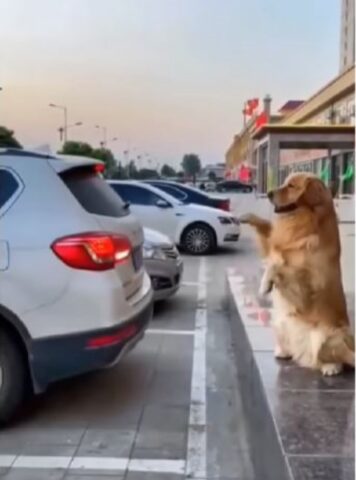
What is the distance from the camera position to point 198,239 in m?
14.3

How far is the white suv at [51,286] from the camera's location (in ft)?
13.5

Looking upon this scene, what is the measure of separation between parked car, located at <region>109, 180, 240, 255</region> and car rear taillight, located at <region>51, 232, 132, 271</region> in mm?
9443

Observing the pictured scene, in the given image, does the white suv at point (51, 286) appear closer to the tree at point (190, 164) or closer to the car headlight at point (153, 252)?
the car headlight at point (153, 252)

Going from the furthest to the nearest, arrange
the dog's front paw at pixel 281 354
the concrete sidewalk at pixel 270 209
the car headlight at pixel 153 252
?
the car headlight at pixel 153 252 → the concrete sidewalk at pixel 270 209 → the dog's front paw at pixel 281 354

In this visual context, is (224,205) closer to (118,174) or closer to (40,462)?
(40,462)

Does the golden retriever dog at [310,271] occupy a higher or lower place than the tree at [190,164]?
lower

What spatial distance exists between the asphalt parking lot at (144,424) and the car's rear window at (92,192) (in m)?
1.37

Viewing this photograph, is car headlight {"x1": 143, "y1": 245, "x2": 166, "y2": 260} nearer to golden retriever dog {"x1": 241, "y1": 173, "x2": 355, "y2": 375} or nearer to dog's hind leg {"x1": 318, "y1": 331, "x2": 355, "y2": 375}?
golden retriever dog {"x1": 241, "y1": 173, "x2": 355, "y2": 375}

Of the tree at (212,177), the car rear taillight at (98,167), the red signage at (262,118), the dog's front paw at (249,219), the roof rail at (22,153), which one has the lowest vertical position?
the dog's front paw at (249,219)

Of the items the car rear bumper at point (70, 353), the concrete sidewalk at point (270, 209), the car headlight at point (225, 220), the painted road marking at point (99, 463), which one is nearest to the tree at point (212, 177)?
the concrete sidewalk at point (270, 209)

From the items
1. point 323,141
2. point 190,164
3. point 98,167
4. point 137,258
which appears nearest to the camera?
point 137,258

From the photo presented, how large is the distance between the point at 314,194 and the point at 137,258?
1479 mm

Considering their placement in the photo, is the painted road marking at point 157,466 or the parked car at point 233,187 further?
the parked car at point 233,187

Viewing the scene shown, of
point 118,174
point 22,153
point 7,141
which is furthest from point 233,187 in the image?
point 22,153
